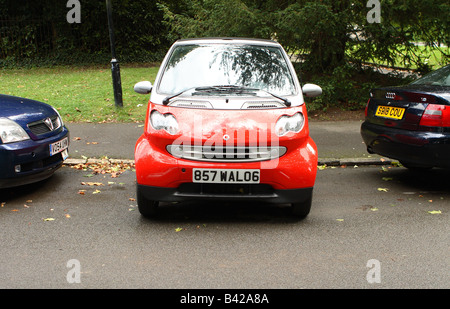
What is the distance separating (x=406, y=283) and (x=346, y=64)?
7999mm

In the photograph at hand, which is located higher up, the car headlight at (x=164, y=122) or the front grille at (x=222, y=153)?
the car headlight at (x=164, y=122)

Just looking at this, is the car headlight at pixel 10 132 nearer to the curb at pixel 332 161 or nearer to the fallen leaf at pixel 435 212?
the curb at pixel 332 161

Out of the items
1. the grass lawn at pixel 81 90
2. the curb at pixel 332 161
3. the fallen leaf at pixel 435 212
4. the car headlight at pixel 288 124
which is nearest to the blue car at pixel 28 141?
the curb at pixel 332 161

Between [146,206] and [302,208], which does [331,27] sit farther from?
[146,206]

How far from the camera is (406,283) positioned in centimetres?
355

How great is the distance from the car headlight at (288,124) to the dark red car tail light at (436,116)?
1.74 m

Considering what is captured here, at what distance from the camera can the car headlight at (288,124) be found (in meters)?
4.61

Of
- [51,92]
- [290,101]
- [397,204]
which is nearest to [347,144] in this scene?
[397,204]

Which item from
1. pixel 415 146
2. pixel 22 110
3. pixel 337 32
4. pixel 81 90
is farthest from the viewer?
pixel 81 90

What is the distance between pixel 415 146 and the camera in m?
5.61

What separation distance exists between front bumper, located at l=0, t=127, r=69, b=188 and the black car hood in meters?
0.28

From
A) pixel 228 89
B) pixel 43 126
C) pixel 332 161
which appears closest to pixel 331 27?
pixel 332 161

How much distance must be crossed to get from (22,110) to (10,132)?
52 centimetres
